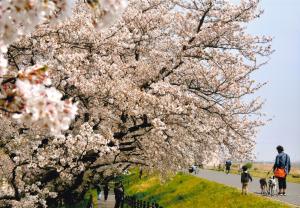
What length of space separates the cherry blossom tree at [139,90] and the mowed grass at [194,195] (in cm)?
471

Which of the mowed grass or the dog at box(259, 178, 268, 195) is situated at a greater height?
the dog at box(259, 178, 268, 195)

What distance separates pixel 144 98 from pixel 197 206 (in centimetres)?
1544

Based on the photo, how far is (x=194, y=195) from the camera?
104 feet

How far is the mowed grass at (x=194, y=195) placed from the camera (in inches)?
923

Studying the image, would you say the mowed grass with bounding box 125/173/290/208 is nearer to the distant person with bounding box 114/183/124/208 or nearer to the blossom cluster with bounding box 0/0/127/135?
the distant person with bounding box 114/183/124/208

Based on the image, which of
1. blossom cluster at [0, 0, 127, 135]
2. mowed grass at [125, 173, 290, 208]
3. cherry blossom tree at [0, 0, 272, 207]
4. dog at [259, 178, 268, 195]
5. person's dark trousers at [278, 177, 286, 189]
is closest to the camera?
blossom cluster at [0, 0, 127, 135]

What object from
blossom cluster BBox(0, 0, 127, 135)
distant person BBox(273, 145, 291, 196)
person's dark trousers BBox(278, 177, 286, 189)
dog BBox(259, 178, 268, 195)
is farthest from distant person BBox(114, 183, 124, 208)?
blossom cluster BBox(0, 0, 127, 135)

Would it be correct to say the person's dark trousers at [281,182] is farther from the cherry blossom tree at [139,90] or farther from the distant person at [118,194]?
the distant person at [118,194]

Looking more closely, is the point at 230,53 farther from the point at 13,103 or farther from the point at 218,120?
the point at 13,103

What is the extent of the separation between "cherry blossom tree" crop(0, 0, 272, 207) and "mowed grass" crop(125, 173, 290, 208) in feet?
15.4

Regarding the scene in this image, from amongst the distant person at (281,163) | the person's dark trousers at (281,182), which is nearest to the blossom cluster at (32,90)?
the distant person at (281,163)

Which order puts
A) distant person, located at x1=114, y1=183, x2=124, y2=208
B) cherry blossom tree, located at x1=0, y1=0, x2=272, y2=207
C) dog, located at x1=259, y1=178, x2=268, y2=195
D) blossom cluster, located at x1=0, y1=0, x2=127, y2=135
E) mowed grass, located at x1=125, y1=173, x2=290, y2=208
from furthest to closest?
distant person, located at x1=114, y1=183, x2=124, y2=208 < dog, located at x1=259, y1=178, x2=268, y2=195 < mowed grass, located at x1=125, y1=173, x2=290, y2=208 < cherry blossom tree, located at x1=0, y1=0, x2=272, y2=207 < blossom cluster, located at x1=0, y1=0, x2=127, y2=135

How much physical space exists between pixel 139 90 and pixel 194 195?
62.0 feet

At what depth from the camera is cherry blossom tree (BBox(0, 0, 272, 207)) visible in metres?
12.8
